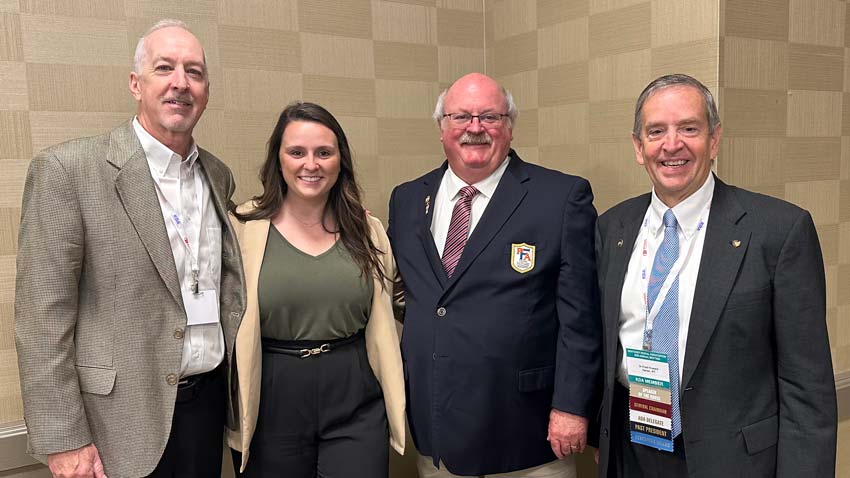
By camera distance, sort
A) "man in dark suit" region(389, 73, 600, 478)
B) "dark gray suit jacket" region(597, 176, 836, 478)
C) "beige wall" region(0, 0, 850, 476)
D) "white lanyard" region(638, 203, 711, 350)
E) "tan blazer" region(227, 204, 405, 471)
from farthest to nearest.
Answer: "beige wall" region(0, 0, 850, 476) → "man in dark suit" region(389, 73, 600, 478) → "tan blazer" region(227, 204, 405, 471) → "white lanyard" region(638, 203, 711, 350) → "dark gray suit jacket" region(597, 176, 836, 478)

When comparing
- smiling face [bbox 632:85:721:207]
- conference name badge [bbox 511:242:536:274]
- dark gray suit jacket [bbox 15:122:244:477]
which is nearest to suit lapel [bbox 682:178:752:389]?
smiling face [bbox 632:85:721:207]

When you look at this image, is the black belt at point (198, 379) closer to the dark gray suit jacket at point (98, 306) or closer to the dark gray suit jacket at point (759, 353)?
the dark gray suit jacket at point (98, 306)

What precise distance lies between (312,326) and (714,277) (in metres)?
1.25

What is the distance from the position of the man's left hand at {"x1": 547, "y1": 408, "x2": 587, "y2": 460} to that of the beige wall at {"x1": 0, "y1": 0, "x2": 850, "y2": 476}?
3.48ft

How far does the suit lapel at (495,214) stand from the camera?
2.33 metres

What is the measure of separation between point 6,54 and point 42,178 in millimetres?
857

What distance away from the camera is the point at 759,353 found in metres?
1.90

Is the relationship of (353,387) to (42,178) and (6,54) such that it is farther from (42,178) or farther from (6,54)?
(6,54)

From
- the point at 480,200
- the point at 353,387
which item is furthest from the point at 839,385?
the point at 353,387

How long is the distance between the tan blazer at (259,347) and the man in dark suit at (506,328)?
0.08m

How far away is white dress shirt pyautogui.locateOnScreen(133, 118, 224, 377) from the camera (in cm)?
208

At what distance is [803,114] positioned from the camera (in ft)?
9.09

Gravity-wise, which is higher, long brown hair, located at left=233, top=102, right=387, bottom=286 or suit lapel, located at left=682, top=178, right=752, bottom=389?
long brown hair, located at left=233, top=102, right=387, bottom=286

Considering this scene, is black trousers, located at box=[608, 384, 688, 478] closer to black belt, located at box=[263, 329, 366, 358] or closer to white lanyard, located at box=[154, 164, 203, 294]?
black belt, located at box=[263, 329, 366, 358]
